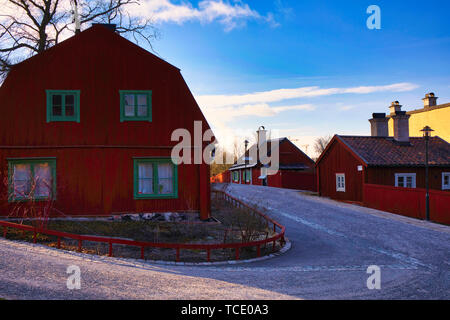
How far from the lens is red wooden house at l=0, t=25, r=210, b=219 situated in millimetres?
14539

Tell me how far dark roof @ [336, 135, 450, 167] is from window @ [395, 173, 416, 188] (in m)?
0.75

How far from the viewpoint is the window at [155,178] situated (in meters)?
15.1

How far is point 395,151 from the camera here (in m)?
24.0

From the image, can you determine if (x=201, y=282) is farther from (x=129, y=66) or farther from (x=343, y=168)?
(x=343, y=168)

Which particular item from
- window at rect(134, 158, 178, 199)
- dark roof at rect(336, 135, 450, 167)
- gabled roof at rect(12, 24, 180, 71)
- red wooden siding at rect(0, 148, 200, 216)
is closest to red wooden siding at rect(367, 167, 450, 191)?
dark roof at rect(336, 135, 450, 167)

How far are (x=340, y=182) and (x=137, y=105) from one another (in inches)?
637

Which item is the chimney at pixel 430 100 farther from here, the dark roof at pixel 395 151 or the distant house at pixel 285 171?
the dark roof at pixel 395 151

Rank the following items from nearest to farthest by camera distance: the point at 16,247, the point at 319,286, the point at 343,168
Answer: the point at 319,286 → the point at 16,247 → the point at 343,168

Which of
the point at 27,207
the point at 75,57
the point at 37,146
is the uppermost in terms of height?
the point at 75,57

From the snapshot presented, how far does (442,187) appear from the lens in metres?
23.4

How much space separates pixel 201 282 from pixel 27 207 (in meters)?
10.4

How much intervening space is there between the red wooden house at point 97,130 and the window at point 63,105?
4 cm
